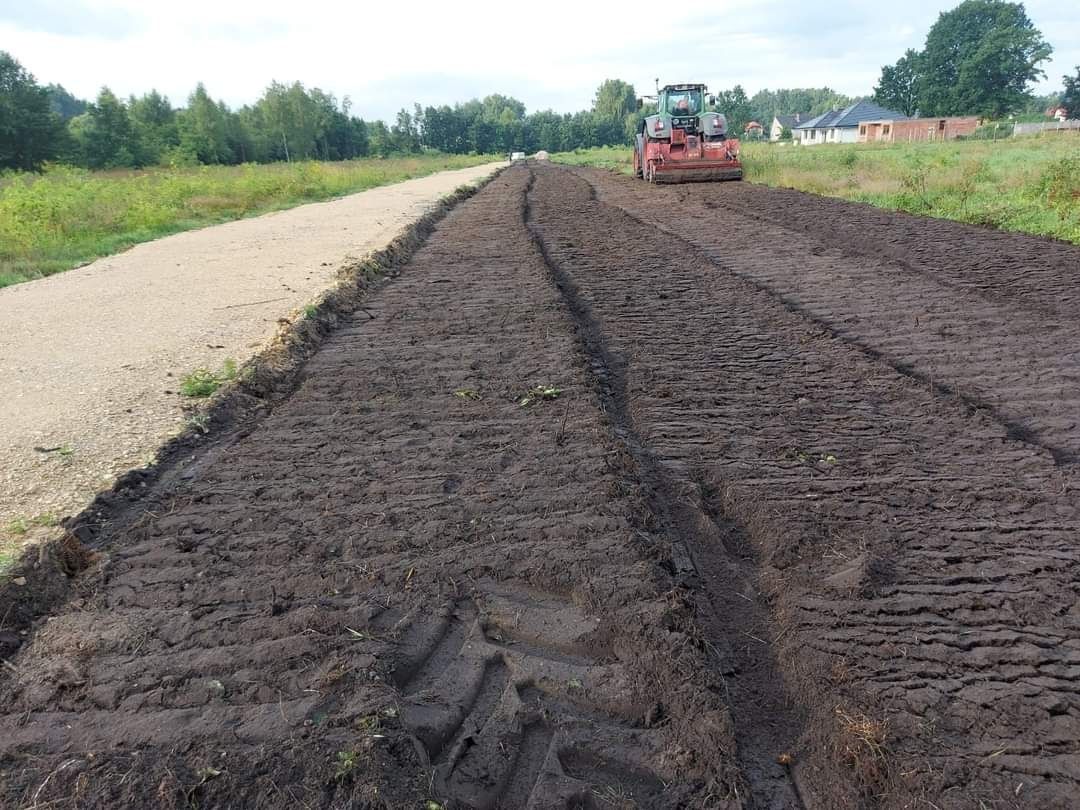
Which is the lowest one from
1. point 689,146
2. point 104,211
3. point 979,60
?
point 104,211

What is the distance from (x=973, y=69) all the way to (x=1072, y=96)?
18.4m

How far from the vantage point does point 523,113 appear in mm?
136625

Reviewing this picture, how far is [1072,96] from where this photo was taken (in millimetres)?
81438

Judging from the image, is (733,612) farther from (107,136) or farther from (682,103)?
(107,136)

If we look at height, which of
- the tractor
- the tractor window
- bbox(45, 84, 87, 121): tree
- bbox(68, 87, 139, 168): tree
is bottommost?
the tractor

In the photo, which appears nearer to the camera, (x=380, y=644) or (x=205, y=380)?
(x=380, y=644)

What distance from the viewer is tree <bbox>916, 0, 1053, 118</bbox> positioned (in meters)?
73.2

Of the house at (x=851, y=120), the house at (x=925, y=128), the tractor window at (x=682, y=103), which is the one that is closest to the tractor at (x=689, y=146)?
the tractor window at (x=682, y=103)

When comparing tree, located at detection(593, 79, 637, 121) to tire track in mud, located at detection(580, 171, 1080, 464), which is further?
tree, located at detection(593, 79, 637, 121)

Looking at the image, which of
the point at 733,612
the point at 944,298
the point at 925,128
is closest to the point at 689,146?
the point at 944,298

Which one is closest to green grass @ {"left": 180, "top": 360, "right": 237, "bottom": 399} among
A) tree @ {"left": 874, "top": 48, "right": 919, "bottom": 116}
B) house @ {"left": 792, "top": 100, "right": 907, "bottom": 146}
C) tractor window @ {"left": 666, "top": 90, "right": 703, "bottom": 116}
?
tractor window @ {"left": 666, "top": 90, "right": 703, "bottom": 116}

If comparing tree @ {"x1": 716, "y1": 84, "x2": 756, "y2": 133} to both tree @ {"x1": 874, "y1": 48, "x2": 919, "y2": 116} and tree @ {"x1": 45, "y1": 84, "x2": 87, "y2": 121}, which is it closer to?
tree @ {"x1": 874, "y1": 48, "x2": 919, "y2": 116}

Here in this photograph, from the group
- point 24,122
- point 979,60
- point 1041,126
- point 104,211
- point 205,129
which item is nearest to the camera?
point 104,211

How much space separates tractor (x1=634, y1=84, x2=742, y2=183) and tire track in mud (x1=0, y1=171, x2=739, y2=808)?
19737 mm
